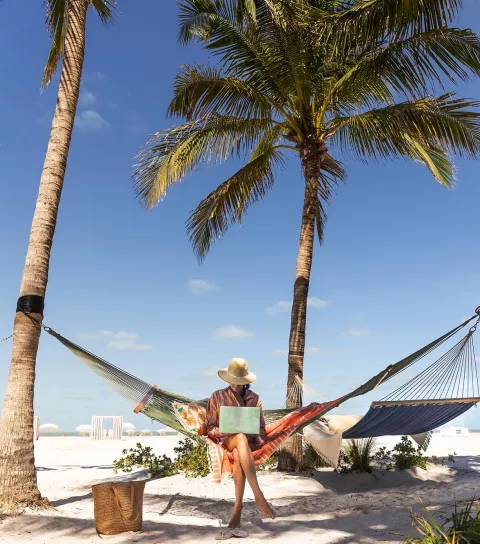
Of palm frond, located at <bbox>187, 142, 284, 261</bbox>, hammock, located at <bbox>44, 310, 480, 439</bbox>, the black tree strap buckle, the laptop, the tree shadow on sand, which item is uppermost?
palm frond, located at <bbox>187, 142, 284, 261</bbox>

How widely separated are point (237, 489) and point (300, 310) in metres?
3.28

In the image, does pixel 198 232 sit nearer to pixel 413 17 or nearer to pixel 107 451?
pixel 413 17

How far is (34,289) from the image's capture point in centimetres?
452

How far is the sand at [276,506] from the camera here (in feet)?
11.1

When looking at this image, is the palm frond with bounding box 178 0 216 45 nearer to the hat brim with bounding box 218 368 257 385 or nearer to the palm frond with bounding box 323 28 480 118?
the palm frond with bounding box 323 28 480 118

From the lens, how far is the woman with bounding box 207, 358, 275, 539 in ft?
11.6

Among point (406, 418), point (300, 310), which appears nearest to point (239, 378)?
point (406, 418)

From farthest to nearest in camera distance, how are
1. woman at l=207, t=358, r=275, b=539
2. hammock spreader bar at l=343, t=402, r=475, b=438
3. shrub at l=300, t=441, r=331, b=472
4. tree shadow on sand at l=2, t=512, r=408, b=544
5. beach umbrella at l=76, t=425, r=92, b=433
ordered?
beach umbrella at l=76, t=425, r=92, b=433 → shrub at l=300, t=441, r=331, b=472 → hammock spreader bar at l=343, t=402, r=475, b=438 → woman at l=207, t=358, r=275, b=539 → tree shadow on sand at l=2, t=512, r=408, b=544

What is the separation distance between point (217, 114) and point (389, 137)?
199cm

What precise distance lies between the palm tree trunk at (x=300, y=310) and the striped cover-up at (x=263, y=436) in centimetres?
198

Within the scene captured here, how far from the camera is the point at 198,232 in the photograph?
25.9 feet

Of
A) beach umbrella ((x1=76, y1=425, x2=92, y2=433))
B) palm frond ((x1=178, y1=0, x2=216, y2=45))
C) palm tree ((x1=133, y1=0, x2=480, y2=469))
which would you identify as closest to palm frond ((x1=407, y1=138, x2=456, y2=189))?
palm tree ((x1=133, y1=0, x2=480, y2=469))

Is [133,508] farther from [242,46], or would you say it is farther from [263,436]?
[242,46]

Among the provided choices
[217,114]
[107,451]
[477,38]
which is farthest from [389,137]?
[107,451]
